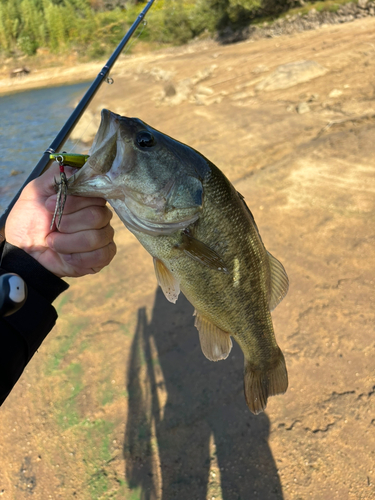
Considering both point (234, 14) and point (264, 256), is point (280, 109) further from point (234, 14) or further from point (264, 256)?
point (234, 14)

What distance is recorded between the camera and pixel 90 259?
5.84 ft

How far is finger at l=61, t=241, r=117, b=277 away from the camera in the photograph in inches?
69.7

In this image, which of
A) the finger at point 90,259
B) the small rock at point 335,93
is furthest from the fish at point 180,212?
the small rock at point 335,93

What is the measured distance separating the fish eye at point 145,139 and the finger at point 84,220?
37 centimetres

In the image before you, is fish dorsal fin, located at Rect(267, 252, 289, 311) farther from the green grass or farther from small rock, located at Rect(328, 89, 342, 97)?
small rock, located at Rect(328, 89, 342, 97)

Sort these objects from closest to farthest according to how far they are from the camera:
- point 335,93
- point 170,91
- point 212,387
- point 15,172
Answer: point 212,387 < point 15,172 < point 335,93 < point 170,91

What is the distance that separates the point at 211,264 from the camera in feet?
5.19

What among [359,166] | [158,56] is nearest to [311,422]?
[359,166]

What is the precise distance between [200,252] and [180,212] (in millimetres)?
202

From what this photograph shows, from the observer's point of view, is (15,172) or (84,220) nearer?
(84,220)

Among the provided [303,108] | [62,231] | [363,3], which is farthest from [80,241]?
[363,3]

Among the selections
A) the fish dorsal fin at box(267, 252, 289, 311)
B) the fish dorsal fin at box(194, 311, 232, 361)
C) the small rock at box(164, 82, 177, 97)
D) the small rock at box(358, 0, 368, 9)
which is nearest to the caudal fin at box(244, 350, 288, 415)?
the fish dorsal fin at box(194, 311, 232, 361)

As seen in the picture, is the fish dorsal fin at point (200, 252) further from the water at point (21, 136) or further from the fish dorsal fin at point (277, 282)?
the water at point (21, 136)

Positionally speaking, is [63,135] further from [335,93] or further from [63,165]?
[335,93]
